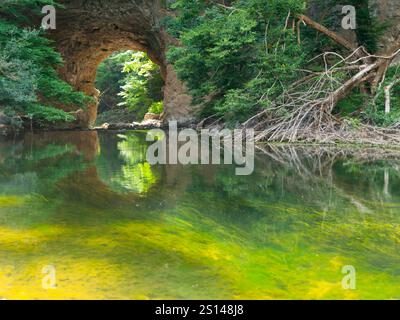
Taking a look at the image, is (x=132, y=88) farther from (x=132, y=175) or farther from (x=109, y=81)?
(x=132, y=175)

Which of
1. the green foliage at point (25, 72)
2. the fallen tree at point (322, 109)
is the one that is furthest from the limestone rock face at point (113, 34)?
the fallen tree at point (322, 109)

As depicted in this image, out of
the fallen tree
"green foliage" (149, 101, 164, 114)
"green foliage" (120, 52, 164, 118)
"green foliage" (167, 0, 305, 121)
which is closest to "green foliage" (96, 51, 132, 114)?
"green foliage" (120, 52, 164, 118)

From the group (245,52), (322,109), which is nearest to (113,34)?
(245,52)

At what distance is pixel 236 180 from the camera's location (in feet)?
18.4

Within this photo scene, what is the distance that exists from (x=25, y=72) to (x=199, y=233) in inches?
331

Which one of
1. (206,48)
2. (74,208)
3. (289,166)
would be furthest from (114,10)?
(74,208)

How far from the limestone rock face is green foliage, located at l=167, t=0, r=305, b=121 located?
17.7 ft

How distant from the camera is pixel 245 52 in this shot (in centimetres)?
1148

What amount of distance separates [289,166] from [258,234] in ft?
11.8

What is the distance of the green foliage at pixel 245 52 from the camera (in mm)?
10703

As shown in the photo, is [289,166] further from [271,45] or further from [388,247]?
[271,45]

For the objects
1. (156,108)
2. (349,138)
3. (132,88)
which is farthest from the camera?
(132,88)

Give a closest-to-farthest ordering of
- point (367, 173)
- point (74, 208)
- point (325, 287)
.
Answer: point (325, 287) → point (74, 208) → point (367, 173)
